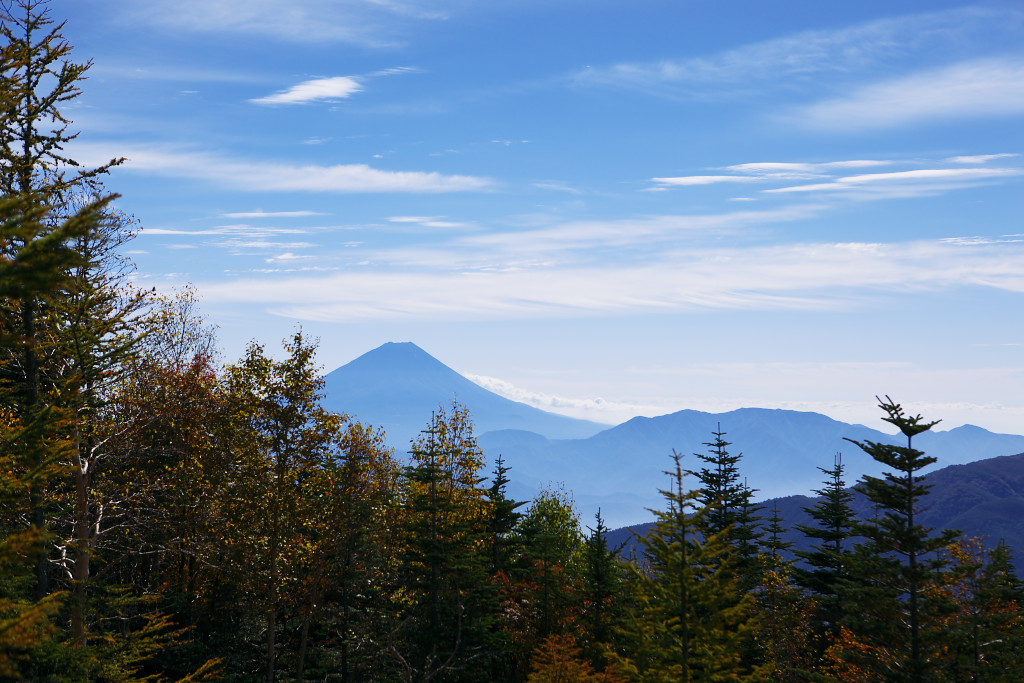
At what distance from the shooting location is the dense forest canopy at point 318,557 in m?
20.3

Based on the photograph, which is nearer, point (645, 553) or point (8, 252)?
point (8, 252)

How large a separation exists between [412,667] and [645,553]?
18225 mm

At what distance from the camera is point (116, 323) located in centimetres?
2245

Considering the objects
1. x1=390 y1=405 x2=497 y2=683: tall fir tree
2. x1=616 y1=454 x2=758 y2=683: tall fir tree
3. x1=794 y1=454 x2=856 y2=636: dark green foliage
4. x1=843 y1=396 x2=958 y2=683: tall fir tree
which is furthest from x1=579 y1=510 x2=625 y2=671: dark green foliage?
x1=794 y1=454 x2=856 y2=636: dark green foliage

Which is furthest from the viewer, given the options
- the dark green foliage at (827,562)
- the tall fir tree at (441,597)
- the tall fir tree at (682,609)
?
the dark green foliage at (827,562)

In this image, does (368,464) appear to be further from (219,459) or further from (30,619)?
(30,619)

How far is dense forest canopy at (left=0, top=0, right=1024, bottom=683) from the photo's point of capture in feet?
66.6

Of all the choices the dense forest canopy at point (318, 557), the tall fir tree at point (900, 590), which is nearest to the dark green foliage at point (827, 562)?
the dense forest canopy at point (318, 557)

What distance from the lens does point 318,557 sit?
32719 mm

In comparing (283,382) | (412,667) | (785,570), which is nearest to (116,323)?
(283,382)

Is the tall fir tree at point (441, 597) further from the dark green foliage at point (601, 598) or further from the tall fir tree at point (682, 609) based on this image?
the tall fir tree at point (682, 609)

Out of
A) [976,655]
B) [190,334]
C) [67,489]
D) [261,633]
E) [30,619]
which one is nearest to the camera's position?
[30,619]

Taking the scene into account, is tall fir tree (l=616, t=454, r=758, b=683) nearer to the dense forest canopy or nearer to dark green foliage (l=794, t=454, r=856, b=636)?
the dense forest canopy

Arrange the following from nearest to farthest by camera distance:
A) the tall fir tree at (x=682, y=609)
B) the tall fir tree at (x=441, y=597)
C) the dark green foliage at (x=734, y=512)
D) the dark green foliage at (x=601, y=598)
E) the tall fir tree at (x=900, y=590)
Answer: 1. the tall fir tree at (x=682, y=609)
2. the tall fir tree at (x=900, y=590)
3. the tall fir tree at (x=441, y=597)
4. the dark green foliage at (x=601, y=598)
5. the dark green foliage at (x=734, y=512)
